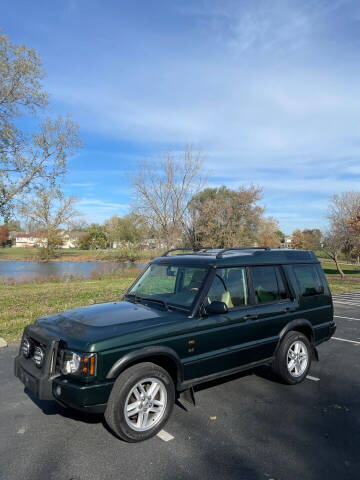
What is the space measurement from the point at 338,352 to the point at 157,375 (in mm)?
4708

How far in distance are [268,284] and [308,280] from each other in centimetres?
99

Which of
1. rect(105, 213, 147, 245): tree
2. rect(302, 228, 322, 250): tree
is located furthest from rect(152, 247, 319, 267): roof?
rect(302, 228, 322, 250): tree

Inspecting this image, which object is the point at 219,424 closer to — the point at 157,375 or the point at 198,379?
the point at 198,379

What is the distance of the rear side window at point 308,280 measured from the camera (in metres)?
5.29

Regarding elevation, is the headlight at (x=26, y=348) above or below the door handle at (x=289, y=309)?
below

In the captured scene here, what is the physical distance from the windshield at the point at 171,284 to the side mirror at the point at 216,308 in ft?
0.90

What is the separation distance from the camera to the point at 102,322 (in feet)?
12.0

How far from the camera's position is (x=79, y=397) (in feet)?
10.1

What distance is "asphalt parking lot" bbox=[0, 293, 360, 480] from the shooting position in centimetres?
287

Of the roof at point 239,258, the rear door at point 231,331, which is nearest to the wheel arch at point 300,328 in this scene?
the rear door at point 231,331

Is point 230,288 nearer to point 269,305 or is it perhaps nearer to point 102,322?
point 269,305

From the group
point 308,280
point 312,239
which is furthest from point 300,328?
point 312,239

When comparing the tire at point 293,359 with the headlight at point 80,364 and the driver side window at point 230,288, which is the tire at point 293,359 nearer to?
the driver side window at point 230,288

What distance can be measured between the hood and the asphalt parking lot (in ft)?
3.31
